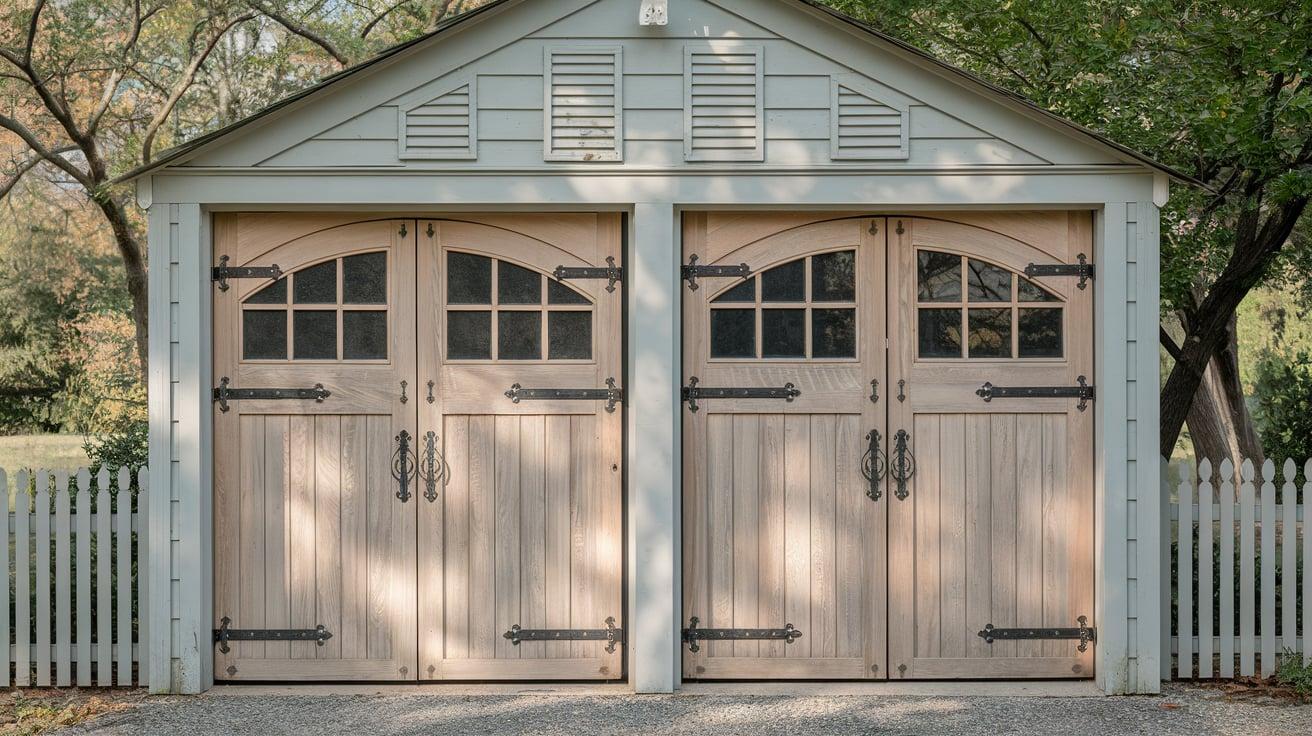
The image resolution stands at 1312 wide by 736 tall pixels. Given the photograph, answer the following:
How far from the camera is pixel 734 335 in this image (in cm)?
599

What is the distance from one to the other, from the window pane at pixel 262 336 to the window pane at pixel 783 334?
2.48m

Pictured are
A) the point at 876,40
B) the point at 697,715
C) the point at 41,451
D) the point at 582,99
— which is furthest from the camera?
the point at 41,451

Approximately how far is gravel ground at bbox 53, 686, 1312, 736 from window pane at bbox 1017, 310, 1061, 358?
1.74m

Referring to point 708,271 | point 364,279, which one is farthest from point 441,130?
point 708,271

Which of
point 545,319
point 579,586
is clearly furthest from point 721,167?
point 579,586

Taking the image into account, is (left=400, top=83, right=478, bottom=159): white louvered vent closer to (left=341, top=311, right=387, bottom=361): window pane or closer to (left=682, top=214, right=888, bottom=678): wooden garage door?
(left=341, top=311, right=387, bottom=361): window pane

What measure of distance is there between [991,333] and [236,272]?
3.91 m

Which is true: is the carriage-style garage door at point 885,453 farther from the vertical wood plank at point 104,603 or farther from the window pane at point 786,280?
the vertical wood plank at point 104,603

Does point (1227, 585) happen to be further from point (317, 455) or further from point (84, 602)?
point (84, 602)

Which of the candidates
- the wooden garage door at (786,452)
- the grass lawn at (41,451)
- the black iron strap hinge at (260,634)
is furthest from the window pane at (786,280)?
the grass lawn at (41,451)

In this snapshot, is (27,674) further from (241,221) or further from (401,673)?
(241,221)

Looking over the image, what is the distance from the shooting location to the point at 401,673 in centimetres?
598

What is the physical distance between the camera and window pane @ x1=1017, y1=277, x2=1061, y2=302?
5984mm

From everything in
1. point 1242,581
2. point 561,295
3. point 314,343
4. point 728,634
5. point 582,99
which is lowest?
point 728,634
